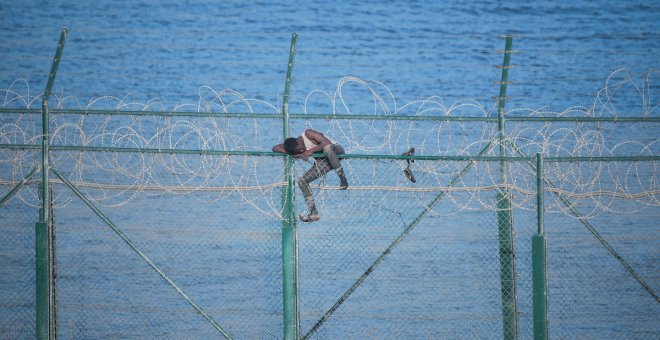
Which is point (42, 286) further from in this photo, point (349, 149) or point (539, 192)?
point (349, 149)

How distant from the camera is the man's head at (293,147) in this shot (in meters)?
8.18

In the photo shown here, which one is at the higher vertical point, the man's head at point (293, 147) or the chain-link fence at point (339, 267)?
the man's head at point (293, 147)

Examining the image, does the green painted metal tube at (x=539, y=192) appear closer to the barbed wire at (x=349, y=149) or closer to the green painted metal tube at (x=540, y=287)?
the green painted metal tube at (x=540, y=287)

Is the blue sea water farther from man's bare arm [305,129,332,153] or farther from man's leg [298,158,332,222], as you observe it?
man's bare arm [305,129,332,153]

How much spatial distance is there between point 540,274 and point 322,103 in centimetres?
964

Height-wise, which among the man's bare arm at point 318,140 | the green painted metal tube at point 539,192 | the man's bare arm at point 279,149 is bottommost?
the green painted metal tube at point 539,192

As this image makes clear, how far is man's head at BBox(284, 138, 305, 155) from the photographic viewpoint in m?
8.18

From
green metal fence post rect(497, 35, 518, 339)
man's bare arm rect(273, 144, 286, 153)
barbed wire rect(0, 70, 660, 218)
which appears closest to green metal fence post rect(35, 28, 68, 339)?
barbed wire rect(0, 70, 660, 218)

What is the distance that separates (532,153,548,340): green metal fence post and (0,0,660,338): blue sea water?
1249 millimetres

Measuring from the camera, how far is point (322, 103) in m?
17.4

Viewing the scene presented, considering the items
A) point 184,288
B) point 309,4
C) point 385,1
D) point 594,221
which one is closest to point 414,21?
point 385,1

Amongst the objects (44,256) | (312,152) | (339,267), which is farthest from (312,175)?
(339,267)

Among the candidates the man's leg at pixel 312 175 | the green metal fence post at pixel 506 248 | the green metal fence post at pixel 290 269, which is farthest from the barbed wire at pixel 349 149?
the green metal fence post at pixel 290 269

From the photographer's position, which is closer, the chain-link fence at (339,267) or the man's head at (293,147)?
the man's head at (293,147)
